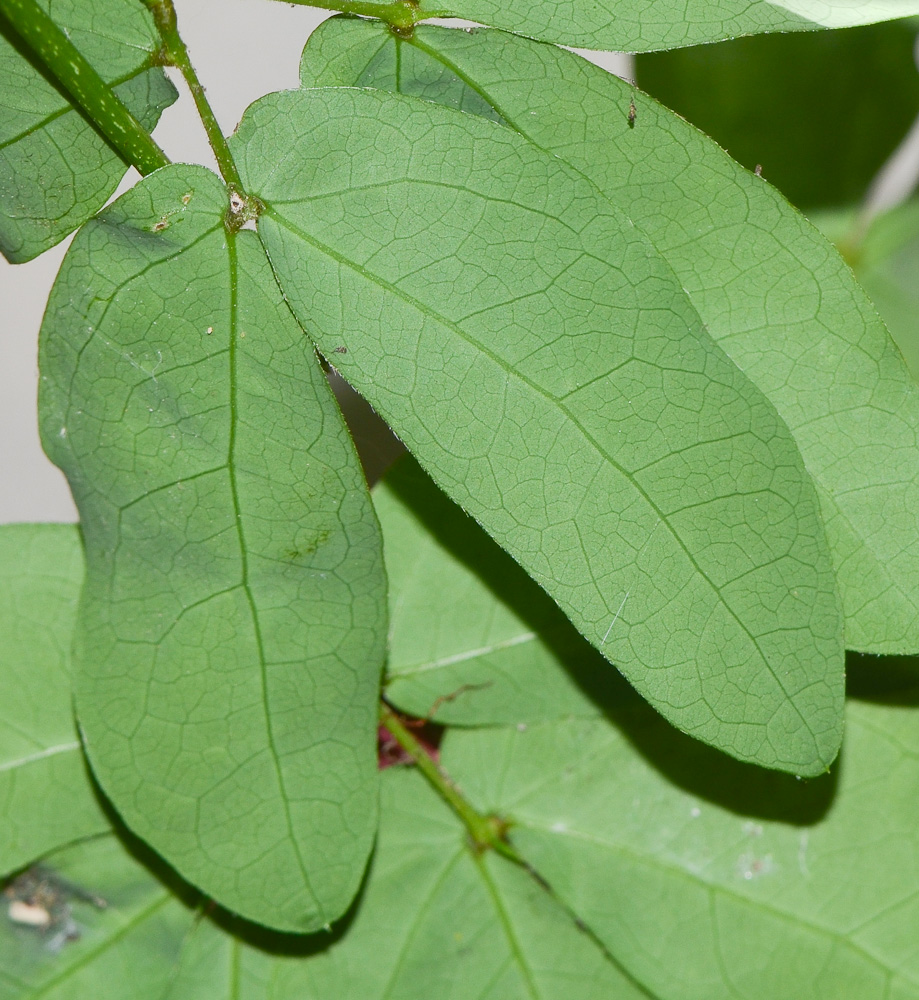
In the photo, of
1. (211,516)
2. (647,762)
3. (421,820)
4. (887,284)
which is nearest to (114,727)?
(211,516)

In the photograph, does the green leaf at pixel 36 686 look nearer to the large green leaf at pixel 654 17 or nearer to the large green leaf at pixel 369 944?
the large green leaf at pixel 369 944

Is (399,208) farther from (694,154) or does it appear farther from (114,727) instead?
(114,727)

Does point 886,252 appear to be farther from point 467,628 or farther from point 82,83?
point 82,83

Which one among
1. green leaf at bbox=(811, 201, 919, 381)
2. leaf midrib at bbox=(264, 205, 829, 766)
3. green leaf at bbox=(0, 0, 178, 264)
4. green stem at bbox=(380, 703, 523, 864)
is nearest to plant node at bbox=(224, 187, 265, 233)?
leaf midrib at bbox=(264, 205, 829, 766)

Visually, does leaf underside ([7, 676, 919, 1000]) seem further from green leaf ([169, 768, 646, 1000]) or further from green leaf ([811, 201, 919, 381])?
green leaf ([811, 201, 919, 381])

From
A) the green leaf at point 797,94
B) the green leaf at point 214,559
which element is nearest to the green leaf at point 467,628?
the green leaf at point 214,559

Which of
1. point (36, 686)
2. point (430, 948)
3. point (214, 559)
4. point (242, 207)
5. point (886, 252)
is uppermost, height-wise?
point (242, 207)

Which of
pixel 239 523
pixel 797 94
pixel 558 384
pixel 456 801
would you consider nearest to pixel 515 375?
pixel 558 384
